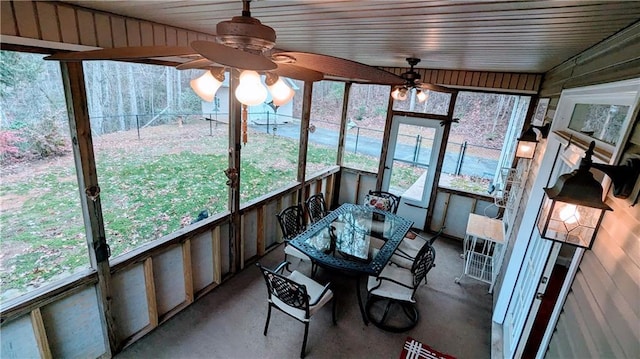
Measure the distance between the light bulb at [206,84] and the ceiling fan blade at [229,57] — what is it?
1.95 feet

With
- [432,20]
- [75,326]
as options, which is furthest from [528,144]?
[75,326]

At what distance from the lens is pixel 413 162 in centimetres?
516

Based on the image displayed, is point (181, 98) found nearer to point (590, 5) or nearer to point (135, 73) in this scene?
point (135, 73)

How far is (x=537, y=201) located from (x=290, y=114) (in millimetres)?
3137

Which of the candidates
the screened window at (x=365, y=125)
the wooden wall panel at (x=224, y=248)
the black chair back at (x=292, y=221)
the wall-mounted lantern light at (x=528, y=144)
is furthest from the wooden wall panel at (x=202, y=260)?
the wall-mounted lantern light at (x=528, y=144)

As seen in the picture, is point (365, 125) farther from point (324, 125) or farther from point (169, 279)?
point (169, 279)

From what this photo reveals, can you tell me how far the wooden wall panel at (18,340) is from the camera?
6.48 feet

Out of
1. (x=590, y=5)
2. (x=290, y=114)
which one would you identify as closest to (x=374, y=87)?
(x=290, y=114)

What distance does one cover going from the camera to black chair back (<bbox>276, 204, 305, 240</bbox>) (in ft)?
12.1

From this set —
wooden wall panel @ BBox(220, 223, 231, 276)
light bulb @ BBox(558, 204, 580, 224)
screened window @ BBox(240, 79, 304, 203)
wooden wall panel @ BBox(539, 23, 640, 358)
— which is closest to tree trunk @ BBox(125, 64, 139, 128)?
screened window @ BBox(240, 79, 304, 203)

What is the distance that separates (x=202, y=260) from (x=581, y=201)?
10.5ft

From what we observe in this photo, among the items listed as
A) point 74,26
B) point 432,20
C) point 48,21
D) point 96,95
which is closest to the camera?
point 432,20

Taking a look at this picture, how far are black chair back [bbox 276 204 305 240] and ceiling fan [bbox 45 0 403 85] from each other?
2.53 m

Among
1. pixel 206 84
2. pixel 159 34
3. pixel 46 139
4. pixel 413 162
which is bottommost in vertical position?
pixel 413 162
